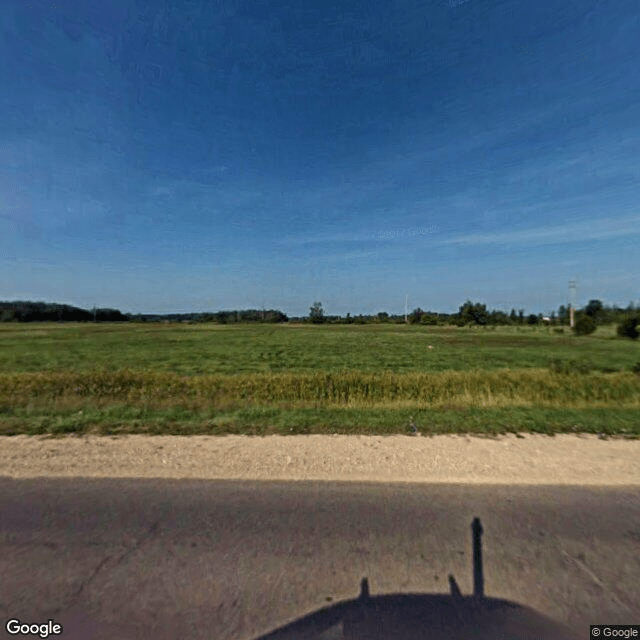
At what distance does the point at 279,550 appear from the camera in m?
3.34

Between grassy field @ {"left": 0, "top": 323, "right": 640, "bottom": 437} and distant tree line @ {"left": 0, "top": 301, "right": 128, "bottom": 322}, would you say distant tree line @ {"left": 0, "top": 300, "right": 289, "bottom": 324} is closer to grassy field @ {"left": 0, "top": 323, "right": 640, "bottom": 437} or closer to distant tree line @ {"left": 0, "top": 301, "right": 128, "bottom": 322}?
A: distant tree line @ {"left": 0, "top": 301, "right": 128, "bottom": 322}

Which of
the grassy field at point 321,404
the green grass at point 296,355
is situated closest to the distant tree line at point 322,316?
the green grass at point 296,355

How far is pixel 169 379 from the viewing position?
42.5 feet

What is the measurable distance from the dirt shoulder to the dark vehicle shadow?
215 centimetres

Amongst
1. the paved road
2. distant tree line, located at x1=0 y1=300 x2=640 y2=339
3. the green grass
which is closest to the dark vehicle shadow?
the paved road

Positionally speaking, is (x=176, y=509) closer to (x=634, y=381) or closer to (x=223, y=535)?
(x=223, y=535)

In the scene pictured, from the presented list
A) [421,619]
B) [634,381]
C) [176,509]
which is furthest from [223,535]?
[634,381]

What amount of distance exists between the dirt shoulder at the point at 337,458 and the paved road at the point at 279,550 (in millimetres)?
373

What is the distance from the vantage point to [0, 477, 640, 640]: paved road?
8.68 ft

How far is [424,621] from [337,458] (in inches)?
129

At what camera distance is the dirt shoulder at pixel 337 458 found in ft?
16.5

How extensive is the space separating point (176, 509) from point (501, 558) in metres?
3.64

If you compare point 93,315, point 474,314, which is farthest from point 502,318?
point 93,315

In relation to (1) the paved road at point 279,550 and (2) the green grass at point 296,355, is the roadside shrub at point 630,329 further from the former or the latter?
(1) the paved road at point 279,550
